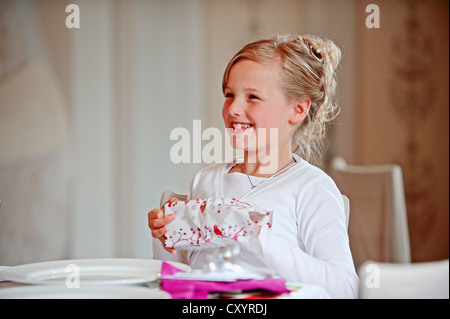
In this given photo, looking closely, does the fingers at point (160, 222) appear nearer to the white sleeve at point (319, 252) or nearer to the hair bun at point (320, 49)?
the white sleeve at point (319, 252)

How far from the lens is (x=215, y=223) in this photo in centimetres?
79

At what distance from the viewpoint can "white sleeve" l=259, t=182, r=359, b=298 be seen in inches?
31.7

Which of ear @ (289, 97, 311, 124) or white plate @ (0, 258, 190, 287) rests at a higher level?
ear @ (289, 97, 311, 124)

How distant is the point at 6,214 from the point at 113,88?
75 cm

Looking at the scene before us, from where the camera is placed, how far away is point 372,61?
2.92 metres

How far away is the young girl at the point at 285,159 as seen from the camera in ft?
2.78

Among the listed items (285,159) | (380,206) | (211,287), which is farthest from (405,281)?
(380,206)

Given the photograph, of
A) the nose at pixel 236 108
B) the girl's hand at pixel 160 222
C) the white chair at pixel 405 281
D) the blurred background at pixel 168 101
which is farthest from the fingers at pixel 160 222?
the blurred background at pixel 168 101

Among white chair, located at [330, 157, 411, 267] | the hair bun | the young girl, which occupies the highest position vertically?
the hair bun

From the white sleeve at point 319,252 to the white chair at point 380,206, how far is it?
109 cm

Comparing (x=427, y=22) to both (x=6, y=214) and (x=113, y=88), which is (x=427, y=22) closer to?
(x=113, y=88)

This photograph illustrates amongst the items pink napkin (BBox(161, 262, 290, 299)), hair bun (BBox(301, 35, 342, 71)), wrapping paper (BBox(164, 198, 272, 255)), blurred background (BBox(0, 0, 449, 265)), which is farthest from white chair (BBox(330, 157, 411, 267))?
pink napkin (BBox(161, 262, 290, 299))

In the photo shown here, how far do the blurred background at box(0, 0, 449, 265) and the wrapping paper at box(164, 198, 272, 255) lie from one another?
2000 millimetres

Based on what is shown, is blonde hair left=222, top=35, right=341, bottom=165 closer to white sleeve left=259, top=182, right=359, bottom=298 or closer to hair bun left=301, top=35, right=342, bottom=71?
hair bun left=301, top=35, right=342, bottom=71
